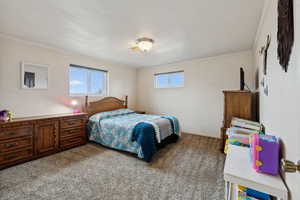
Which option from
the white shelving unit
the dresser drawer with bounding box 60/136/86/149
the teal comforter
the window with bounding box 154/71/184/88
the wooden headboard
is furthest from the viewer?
the window with bounding box 154/71/184/88

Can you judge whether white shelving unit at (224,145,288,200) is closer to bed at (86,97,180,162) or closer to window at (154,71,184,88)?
bed at (86,97,180,162)

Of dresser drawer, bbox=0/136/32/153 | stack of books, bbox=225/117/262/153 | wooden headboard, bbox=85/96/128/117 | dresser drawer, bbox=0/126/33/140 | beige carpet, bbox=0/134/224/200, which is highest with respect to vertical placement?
wooden headboard, bbox=85/96/128/117

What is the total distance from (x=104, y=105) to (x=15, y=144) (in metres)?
2.19

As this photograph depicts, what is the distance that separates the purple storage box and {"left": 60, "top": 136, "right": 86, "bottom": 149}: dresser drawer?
338 centimetres

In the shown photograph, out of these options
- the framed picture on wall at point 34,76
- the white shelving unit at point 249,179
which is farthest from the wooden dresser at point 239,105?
the framed picture on wall at point 34,76

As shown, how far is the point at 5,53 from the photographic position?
2609 millimetres

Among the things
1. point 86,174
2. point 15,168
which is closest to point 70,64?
point 15,168

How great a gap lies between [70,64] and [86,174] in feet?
9.18

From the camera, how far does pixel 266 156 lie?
940 millimetres

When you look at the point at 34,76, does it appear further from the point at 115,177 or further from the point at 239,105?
the point at 239,105

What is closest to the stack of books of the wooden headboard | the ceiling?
the ceiling

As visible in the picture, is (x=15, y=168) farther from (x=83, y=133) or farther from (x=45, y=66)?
(x=45, y=66)

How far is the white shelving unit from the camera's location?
2.61 ft

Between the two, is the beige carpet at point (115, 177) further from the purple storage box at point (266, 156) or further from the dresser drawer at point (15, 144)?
the purple storage box at point (266, 156)
